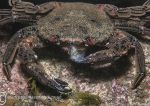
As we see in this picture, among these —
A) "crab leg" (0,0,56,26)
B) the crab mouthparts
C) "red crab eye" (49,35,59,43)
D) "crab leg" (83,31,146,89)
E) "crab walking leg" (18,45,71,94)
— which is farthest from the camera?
"crab leg" (0,0,56,26)

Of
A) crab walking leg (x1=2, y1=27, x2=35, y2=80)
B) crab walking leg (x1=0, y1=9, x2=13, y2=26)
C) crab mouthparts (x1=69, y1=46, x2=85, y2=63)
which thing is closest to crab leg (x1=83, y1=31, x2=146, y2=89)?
crab mouthparts (x1=69, y1=46, x2=85, y2=63)

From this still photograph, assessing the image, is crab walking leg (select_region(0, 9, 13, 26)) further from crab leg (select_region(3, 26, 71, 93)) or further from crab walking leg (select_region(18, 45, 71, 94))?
crab walking leg (select_region(18, 45, 71, 94))

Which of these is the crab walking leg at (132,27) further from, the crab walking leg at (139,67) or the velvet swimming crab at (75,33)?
the crab walking leg at (139,67)

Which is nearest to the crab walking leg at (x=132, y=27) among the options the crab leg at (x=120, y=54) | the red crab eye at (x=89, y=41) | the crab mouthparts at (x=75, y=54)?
the crab leg at (x=120, y=54)

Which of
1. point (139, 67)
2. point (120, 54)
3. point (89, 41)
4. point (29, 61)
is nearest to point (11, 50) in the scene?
point (29, 61)

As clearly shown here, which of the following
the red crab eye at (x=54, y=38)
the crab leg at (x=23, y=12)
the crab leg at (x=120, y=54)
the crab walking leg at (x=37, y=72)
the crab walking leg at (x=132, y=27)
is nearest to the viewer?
the crab walking leg at (x=37, y=72)

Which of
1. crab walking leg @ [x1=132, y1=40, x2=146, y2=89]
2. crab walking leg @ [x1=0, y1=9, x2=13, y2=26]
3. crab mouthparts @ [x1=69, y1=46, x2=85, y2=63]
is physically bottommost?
crab walking leg @ [x1=132, y1=40, x2=146, y2=89]

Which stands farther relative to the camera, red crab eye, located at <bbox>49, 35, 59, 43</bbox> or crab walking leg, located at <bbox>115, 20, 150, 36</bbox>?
crab walking leg, located at <bbox>115, 20, 150, 36</bbox>

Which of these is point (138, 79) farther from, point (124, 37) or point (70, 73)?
point (70, 73)

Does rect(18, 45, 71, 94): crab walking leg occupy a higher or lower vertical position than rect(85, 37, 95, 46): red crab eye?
lower
